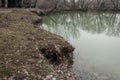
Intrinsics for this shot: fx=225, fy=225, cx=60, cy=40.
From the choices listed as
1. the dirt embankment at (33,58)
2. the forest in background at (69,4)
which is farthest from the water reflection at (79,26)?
the forest in background at (69,4)

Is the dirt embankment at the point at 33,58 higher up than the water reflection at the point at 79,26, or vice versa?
the dirt embankment at the point at 33,58

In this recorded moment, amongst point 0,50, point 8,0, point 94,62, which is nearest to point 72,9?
point 8,0

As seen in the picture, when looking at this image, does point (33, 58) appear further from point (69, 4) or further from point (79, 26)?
point (69, 4)

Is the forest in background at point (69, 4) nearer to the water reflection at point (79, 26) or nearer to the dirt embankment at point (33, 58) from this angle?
the water reflection at point (79, 26)

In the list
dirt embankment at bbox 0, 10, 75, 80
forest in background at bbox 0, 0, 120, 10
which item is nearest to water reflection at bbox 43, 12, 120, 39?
dirt embankment at bbox 0, 10, 75, 80

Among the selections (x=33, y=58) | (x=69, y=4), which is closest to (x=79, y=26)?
(x=33, y=58)

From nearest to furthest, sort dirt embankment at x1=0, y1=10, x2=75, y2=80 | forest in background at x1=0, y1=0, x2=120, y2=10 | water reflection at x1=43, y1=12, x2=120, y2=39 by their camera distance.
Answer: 1. dirt embankment at x1=0, y1=10, x2=75, y2=80
2. water reflection at x1=43, y1=12, x2=120, y2=39
3. forest in background at x1=0, y1=0, x2=120, y2=10

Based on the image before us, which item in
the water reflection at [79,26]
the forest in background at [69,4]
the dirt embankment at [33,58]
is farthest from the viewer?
the forest in background at [69,4]

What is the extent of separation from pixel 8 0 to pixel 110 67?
30.6m

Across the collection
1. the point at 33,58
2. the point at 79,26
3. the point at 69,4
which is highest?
the point at 69,4

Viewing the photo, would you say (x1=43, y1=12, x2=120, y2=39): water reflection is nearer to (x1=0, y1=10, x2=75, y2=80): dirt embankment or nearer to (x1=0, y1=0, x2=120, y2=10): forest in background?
(x1=0, y1=10, x2=75, y2=80): dirt embankment

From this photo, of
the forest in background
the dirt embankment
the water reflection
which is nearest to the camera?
the dirt embankment

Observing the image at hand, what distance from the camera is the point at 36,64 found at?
8.55m

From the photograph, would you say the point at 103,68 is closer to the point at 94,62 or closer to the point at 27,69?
the point at 94,62
